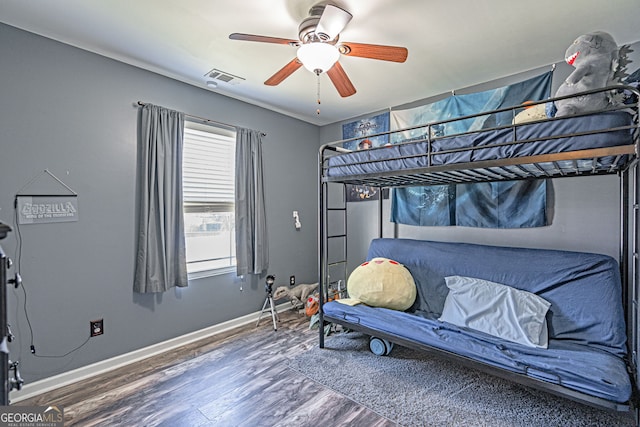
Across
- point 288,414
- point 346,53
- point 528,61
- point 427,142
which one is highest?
point 528,61

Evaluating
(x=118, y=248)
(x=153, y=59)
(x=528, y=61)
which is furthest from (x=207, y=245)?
(x=528, y=61)

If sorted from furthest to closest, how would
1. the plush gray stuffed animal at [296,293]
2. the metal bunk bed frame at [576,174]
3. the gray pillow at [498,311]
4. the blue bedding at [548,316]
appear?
the plush gray stuffed animal at [296,293]
the gray pillow at [498,311]
the blue bedding at [548,316]
the metal bunk bed frame at [576,174]

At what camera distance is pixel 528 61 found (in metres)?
2.48

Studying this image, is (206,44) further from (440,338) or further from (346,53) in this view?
(440,338)

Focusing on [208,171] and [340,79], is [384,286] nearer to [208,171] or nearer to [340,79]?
[340,79]

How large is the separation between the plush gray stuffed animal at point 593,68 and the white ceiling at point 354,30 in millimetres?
406

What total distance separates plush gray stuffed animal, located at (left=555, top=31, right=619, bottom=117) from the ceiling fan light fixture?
1.31 meters

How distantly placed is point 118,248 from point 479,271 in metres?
2.94

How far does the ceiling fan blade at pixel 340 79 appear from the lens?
6.67ft

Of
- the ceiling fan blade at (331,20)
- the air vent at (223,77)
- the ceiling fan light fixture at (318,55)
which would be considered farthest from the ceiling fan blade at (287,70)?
the air vent at (223,77)

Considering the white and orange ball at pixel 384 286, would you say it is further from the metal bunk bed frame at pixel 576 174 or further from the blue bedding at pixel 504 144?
the blue bedding at pixel 504 144

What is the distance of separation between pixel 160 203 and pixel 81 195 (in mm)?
Result: 534

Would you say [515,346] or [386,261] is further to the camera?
[386,261]

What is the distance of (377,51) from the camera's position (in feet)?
6.00
